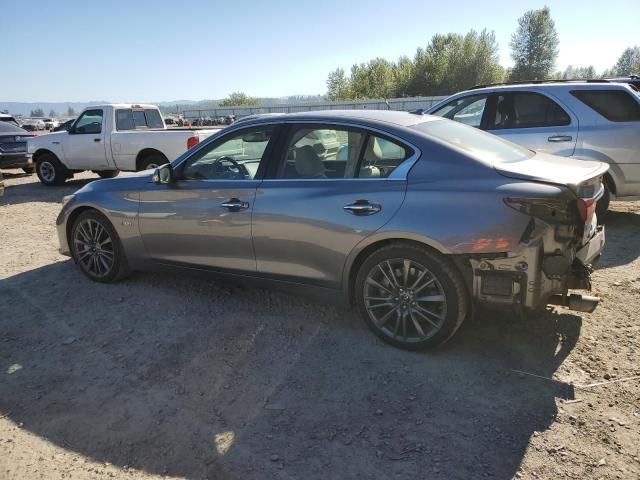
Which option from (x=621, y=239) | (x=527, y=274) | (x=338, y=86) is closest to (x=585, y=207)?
(x=527, y=274)

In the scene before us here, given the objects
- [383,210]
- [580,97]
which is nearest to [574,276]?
[383,210]

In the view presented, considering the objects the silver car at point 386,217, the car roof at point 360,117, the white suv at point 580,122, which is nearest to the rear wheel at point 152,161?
the silver car at point 386,217

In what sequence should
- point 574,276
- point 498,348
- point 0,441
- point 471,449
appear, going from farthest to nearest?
point 498,348 < point 574,276 < point 0,441 < point 471,449

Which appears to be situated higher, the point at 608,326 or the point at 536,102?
the point at 536,102

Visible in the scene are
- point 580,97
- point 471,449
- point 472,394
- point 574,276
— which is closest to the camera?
point 471,449

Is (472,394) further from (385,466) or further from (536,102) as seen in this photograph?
(536,102)

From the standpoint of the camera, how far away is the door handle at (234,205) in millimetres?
4004

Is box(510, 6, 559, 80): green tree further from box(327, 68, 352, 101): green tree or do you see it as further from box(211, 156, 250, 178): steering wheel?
box(211, 156, 250, 178): steering wheel

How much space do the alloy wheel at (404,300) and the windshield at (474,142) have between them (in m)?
0.89

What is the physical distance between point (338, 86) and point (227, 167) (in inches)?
4317

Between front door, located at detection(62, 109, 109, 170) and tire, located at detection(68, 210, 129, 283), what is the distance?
264 inches

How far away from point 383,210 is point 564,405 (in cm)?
159

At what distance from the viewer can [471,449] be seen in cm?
259

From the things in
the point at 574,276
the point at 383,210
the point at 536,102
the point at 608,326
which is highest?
the point at 536,102
